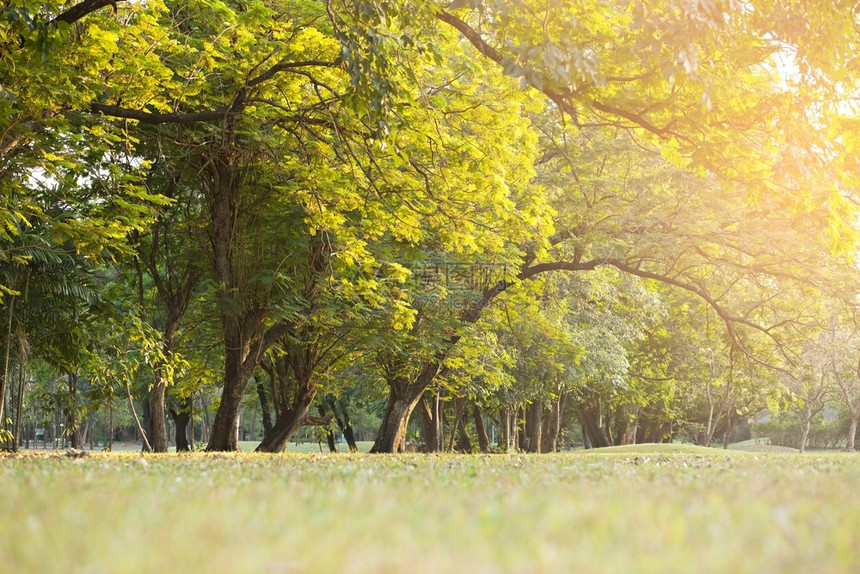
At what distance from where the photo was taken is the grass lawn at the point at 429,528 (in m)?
2.69

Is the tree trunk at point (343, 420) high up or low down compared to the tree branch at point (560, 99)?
down

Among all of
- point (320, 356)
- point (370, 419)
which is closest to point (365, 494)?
point (320, 356)

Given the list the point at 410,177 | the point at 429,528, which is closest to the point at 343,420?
the point at 410,177

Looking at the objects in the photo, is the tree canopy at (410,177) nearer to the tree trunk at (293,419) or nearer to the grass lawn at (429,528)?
the tree trunk at (293,419)

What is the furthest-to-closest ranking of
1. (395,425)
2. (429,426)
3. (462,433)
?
(462,433)
(429,426)
(395,425)

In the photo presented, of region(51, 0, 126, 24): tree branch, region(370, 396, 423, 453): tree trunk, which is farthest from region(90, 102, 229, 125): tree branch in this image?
region(370, 396, 423, 453): tree trunk

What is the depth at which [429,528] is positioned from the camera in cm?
332

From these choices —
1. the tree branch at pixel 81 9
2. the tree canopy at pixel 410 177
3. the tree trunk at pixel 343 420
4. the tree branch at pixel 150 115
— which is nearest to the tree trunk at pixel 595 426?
the tree trunk at pixel 343 420

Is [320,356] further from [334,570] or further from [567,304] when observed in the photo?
[334,570]

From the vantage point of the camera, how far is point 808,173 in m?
9.80

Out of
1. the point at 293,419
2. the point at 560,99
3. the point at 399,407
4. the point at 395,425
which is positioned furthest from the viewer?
the point at 399,407

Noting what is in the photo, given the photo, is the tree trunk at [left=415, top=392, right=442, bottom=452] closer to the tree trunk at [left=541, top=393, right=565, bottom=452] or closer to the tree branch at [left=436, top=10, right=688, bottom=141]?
the tree trunk at [left=541, top=393, right=565, bottom=452]

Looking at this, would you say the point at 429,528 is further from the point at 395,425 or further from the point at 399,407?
the point at 399,407

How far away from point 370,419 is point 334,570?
73240 mm
